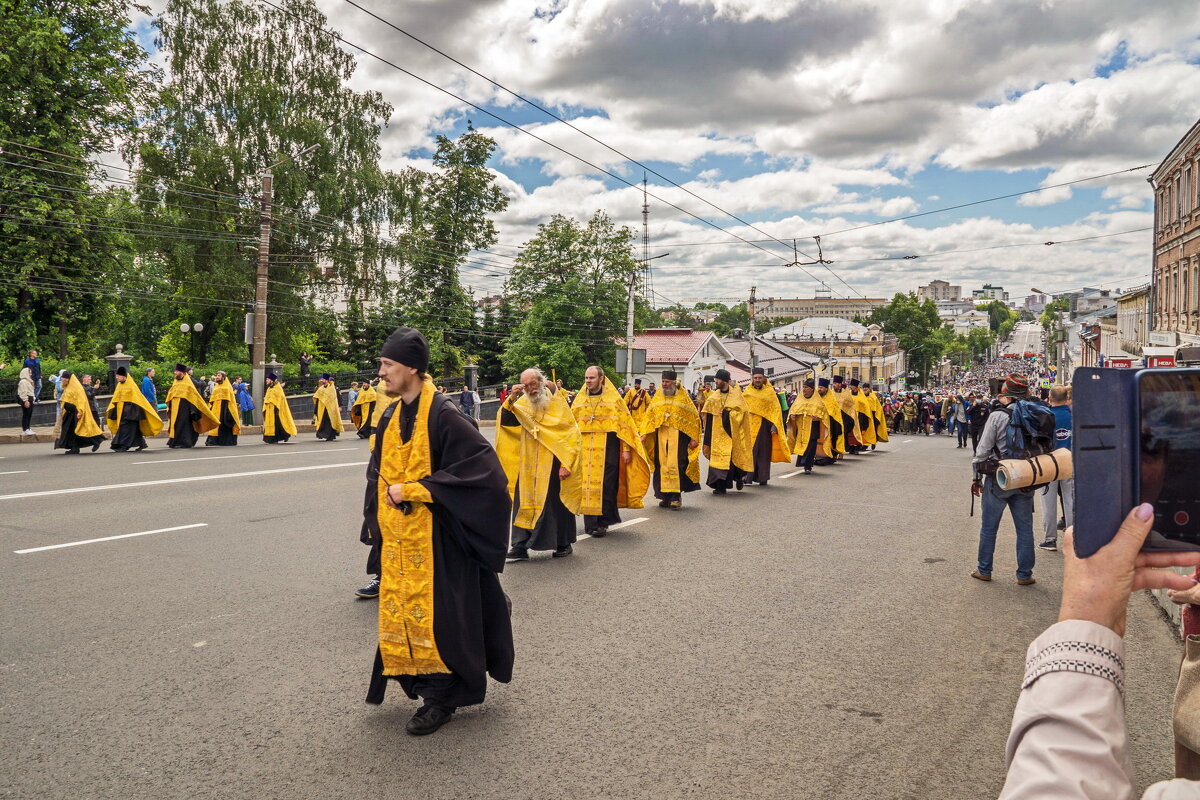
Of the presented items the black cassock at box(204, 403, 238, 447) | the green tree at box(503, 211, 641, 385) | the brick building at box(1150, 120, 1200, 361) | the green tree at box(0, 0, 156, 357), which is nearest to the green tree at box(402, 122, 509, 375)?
the green tree at box(503, 211, 641, 385)

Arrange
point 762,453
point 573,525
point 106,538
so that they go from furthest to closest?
point 762,453, point 573,525, point 106,538

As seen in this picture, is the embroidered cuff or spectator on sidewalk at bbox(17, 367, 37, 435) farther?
spectator on sidewalk at bbox(17, 367, 37, 435)

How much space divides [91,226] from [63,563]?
81.6ft

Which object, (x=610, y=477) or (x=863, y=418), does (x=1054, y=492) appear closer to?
(x=610, y=477)

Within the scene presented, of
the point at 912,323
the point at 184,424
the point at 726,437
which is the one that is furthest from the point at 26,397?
the point at 912,323

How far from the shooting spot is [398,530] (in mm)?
4574

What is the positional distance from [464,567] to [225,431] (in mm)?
18354

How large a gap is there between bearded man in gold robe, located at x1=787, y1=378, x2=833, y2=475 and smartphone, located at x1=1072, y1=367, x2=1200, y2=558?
16.7 metres

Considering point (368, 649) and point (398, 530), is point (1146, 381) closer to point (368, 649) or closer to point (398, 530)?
point (398, 530)

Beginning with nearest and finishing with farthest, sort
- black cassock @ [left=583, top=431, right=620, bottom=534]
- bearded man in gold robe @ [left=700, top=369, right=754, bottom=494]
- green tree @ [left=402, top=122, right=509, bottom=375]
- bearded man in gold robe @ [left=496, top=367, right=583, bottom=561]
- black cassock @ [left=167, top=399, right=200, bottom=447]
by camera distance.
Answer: bearded man in gold robe @ [left=496, top=367, right=583, bottom=561]
black cassock @ [left=583, top=431, right=620, bottom=534]
bearded man in gold robe @ [left=700, top=369, right=754, bottom=494]
black cassock @ [left=167, top=399, right=200, bottom=447]
green tree @ [left=402, top=122, right=509, bottom=375]

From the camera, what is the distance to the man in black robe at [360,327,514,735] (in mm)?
4445

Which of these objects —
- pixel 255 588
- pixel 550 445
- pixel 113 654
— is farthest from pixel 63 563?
pixel 550 445

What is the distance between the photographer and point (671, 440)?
12.3 m

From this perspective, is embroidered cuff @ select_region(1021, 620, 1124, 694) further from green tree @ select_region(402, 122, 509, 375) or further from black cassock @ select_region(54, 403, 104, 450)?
green tree @ select_region(402, 122, 509, 375)
